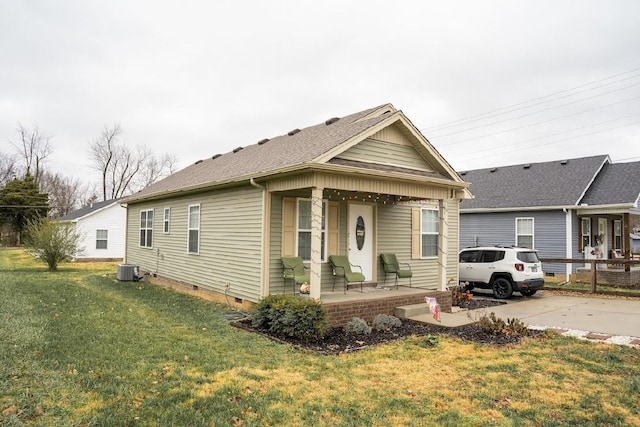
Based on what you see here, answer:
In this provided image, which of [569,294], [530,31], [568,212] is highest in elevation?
[530,31]

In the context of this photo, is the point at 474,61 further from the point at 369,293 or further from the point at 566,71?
the point at 369,293

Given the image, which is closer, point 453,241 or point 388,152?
point 388,152

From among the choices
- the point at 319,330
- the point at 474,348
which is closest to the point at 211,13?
the point at 319,330

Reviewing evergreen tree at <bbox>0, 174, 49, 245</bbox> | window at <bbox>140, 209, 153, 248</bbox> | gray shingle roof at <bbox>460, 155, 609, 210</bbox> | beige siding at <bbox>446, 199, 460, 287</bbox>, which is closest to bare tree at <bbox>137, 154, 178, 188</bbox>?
evergreen tree at <bbox>0, 174, 49, 245</bbox>

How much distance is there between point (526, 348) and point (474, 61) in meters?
12.6

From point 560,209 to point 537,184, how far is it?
2.33 metres

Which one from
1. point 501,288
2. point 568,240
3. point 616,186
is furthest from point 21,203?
point 616,186

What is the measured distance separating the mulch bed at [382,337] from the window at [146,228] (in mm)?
8799

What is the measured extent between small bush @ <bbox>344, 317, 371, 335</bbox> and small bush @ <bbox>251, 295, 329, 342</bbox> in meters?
0.55

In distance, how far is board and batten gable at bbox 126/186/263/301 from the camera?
9641 mm

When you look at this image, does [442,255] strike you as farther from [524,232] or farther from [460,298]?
[524,232]

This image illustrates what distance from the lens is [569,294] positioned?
13.8 m

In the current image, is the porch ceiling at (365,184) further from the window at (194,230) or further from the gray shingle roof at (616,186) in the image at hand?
the gray shingle roof at (616,186)

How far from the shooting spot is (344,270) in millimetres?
9844
